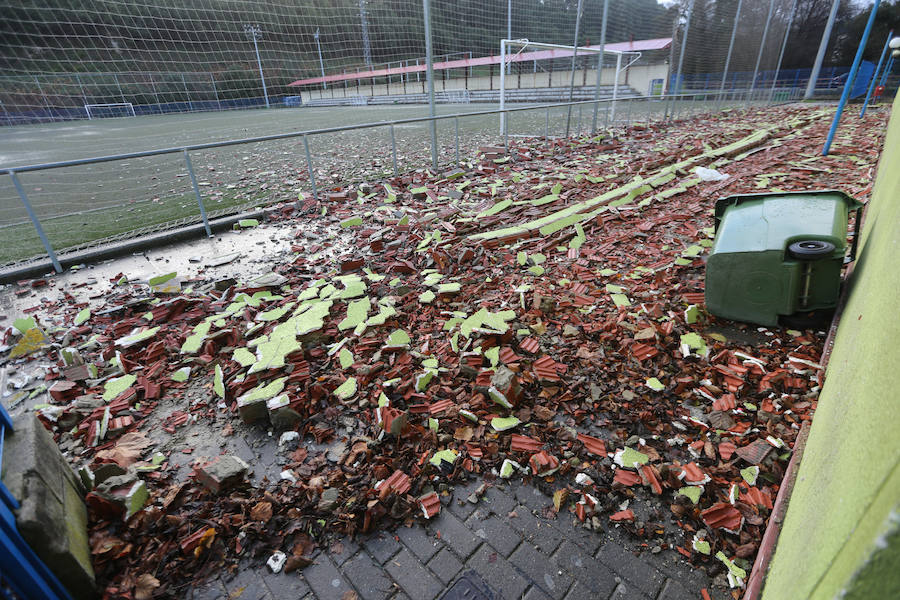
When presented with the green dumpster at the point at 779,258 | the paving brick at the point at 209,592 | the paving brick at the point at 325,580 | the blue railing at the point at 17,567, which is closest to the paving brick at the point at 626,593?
the paving brick at the point at 325,580

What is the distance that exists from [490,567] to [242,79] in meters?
21.7

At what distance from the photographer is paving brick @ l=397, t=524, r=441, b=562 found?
187cm

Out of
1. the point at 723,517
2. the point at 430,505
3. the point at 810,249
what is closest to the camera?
the point at 723,517

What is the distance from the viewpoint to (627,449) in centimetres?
226

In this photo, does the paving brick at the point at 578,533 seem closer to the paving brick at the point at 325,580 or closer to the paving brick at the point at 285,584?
the paving brick at the point at 325,580

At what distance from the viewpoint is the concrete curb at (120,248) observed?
488cm

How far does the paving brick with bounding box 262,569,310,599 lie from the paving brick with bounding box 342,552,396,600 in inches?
6.9

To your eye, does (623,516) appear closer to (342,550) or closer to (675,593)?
(675,593)

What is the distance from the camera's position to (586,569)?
1759mm

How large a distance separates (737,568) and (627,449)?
664 mm

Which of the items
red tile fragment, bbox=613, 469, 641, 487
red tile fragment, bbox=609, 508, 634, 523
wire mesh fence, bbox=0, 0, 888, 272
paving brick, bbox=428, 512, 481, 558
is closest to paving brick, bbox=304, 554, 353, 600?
paving brick, bbox=428, 512, 481, 558

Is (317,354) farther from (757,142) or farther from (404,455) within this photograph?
(757,142)

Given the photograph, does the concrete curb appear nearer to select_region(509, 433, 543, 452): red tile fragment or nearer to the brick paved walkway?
the brick paved walkway

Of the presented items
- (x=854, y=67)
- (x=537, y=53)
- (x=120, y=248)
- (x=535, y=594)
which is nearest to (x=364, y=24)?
(x=120, y=248)
